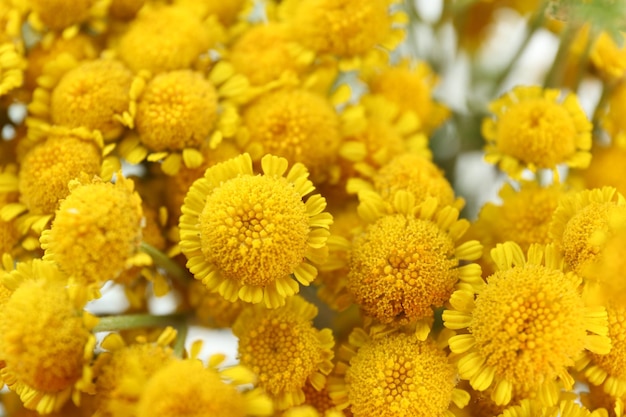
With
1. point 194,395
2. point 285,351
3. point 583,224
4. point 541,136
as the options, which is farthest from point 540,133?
point 194,395

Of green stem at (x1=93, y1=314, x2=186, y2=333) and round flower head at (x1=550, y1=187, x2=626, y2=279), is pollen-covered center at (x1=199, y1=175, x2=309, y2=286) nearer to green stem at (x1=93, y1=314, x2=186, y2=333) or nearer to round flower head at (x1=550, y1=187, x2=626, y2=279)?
green stem at (x1=93, y1=314, x2=186, y2=333)

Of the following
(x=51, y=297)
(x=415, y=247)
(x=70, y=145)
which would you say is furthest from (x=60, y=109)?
(x=415, y=247)

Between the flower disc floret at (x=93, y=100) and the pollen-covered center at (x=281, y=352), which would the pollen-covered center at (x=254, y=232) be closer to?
the pollen-covered center at (x=281, y=352)

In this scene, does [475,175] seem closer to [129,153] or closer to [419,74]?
[419,74]

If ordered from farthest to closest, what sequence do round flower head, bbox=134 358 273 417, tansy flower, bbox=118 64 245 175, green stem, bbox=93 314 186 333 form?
tansy flower, bbox=118 64 245 175 < green stem, bbox=93 314 186 333 < round flower head, bbox=134 358 273 417

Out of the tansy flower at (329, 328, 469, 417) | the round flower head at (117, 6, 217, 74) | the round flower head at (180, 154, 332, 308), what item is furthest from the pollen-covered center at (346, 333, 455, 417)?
the round flower head at (117, 6, 217, 74)

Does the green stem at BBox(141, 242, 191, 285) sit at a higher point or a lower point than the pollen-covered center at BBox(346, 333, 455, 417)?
higher

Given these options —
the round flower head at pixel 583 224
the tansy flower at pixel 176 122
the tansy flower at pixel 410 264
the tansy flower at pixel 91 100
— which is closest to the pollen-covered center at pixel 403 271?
the tansy flower at pixel 410 264

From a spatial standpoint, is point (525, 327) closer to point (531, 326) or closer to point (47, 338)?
point (531, 326)
